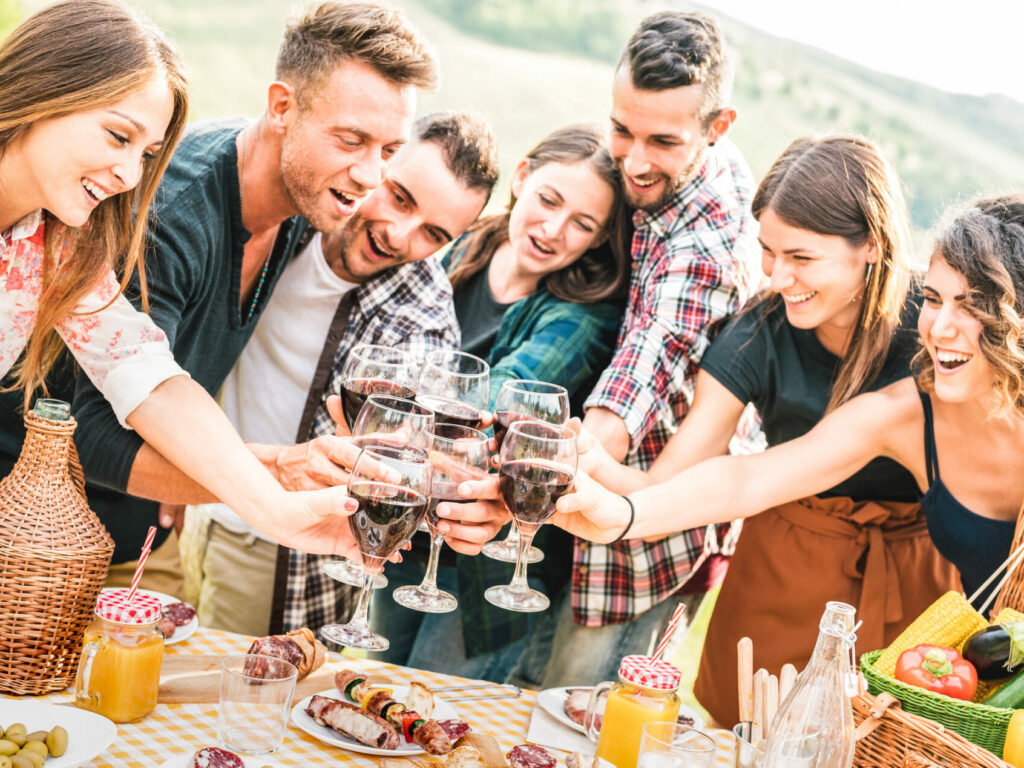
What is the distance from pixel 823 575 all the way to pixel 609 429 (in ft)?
2.65

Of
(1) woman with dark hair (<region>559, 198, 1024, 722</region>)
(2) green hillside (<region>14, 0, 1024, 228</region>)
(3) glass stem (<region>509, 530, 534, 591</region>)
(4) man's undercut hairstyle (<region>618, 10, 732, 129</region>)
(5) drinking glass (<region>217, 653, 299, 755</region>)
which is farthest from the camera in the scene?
(2) green hillside (<region>14, 0, 1024, 228</region>)

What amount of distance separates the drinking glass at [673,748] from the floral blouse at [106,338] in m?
1.28

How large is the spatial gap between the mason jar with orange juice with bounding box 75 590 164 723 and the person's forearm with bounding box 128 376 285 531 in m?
0.44

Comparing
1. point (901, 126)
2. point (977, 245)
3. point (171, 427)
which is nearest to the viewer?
point (171, 427)

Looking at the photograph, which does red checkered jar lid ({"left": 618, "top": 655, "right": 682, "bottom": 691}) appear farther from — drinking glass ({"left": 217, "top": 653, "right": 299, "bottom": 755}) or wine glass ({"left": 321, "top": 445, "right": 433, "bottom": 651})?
drinking glass ({"left": 217, "top": 653, "right": 299, "bottom": 755})

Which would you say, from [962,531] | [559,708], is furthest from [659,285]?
[559,708]

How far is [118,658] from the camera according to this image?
5.46 ft

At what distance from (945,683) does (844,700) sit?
0.32 metres

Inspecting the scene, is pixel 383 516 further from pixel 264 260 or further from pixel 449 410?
pixel 264 260

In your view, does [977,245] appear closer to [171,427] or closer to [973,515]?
[973,515]

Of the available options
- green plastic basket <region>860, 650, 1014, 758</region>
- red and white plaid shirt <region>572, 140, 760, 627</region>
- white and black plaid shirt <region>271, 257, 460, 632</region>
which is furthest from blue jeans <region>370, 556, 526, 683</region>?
green plastic basket <region>860, 650, 1014, 758</region>

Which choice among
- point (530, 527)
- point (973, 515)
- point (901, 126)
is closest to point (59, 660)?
point (530, 527)

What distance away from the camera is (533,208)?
10.3 feet

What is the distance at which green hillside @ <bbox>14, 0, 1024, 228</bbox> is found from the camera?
47.0 feet
